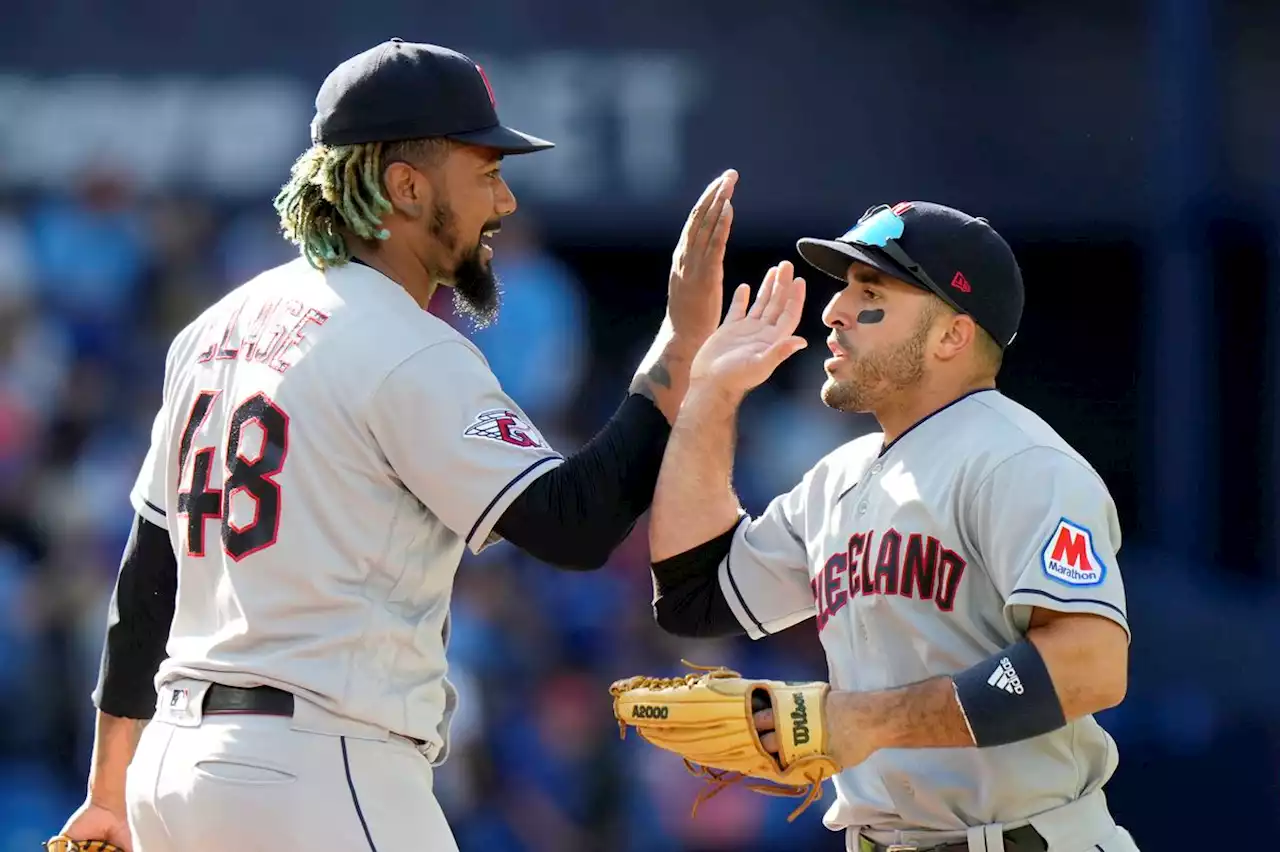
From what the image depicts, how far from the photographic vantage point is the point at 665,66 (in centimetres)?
858

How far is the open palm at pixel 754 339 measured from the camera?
11.1ft

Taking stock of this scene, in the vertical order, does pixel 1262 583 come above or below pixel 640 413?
below

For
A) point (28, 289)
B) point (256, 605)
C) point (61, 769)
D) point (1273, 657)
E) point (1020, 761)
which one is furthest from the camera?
point (28, 289)

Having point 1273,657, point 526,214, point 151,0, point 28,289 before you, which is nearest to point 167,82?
point 151,0

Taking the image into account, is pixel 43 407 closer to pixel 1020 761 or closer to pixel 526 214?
pixel 526 214

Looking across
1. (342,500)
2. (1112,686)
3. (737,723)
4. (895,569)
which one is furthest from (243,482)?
(1112,686)

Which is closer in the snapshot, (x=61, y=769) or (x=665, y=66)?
(x=61, y=769)

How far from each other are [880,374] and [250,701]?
1304 mm

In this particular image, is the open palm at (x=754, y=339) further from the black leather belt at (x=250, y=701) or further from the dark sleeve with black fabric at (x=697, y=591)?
the black leather belt at (x=250, y=701)

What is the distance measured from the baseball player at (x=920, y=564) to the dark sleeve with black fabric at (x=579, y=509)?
0.24 m

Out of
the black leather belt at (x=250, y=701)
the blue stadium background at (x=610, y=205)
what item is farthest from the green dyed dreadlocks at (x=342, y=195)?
the blue stadium background at (x=610, y=205)

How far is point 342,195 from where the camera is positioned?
10.9 feet

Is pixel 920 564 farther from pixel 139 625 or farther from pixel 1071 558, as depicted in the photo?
pixel 139 625

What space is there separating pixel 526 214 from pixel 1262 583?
379 cm
